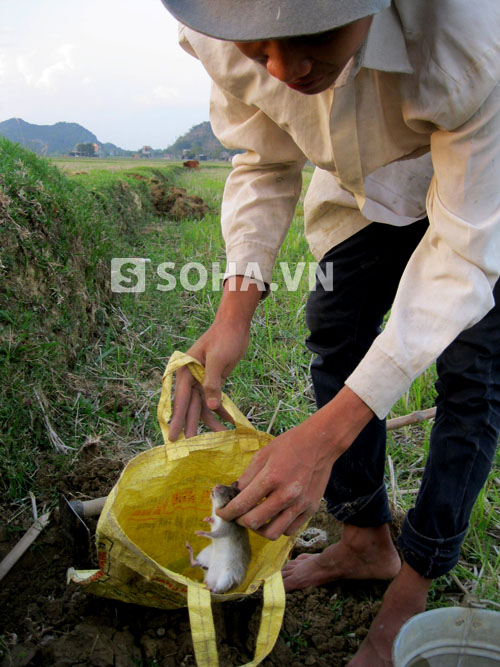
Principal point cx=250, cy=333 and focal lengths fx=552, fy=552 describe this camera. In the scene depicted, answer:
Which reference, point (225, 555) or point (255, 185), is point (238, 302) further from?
point (225, 555)

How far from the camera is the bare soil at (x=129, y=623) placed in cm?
137

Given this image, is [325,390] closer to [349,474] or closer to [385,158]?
[349,474]

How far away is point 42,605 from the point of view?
151 cm

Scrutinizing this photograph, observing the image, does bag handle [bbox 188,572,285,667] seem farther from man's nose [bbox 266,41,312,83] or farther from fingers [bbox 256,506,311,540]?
man's nose [bbox 266,41,312,83]

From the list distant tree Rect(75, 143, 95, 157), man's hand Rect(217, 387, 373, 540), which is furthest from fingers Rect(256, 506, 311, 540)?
distant tree Rect(75, 143, 95, 157)

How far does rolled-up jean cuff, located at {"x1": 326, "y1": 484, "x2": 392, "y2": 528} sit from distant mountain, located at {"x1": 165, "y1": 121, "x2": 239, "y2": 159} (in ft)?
130

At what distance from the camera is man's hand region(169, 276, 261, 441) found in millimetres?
1449

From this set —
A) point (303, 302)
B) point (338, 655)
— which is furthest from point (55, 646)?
point (303, 302)

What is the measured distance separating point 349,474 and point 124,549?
29.8 inches

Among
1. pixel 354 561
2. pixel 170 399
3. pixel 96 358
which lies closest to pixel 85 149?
pixel 96 358

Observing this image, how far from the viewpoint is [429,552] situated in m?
1.42

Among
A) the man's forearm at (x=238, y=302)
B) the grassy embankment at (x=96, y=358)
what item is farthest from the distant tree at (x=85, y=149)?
the man's forearm at (x=238, y=302)

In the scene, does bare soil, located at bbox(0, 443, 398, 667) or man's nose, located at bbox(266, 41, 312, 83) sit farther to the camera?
bare soil, located at bbox(0, 443, 398, 667)

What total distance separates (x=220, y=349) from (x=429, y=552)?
754mm
